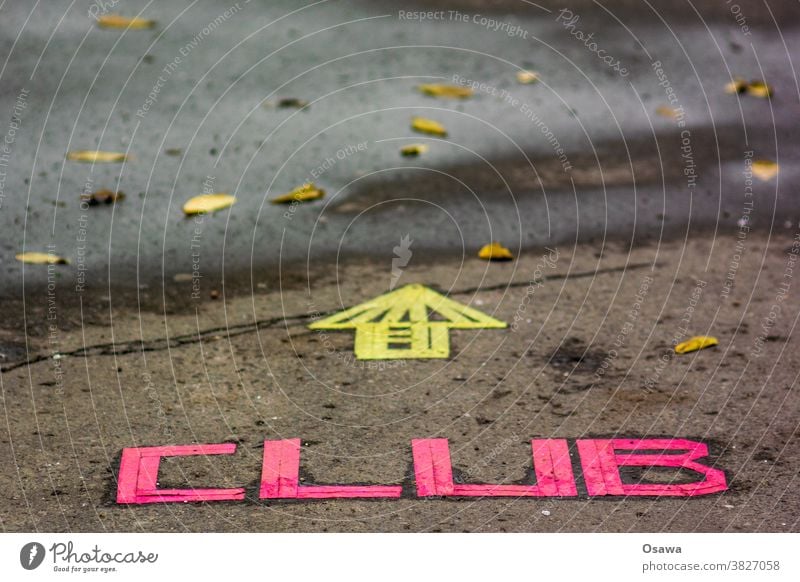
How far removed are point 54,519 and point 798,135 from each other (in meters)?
3.98

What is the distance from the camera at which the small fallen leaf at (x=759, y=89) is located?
19.6 feet

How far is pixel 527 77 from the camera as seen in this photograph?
19.6ft

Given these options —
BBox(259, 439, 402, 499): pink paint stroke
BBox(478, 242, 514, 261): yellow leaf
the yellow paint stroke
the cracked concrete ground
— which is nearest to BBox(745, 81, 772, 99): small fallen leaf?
the cracked concrete ground

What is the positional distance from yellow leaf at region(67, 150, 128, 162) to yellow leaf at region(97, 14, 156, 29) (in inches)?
56.3

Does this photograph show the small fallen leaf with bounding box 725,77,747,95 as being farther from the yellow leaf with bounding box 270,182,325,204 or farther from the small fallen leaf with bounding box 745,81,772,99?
the yellow leaf with bounding box 270,182,325,204

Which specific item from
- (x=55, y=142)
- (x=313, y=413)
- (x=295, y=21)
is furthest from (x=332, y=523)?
(x=295, y=21)

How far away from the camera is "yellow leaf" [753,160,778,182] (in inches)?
205

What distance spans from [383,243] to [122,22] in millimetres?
2649

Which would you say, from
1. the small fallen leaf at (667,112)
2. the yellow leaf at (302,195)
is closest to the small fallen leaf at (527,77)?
the small fallen leaf at (667,112)

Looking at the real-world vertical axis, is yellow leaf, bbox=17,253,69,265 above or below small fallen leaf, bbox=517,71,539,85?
below

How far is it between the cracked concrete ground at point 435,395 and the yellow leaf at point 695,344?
0.13 ft

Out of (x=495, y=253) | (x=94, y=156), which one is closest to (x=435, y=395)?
(x=495, y=253)

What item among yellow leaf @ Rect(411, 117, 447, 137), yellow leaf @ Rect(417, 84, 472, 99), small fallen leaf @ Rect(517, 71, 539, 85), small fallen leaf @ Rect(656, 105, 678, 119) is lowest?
yellow leaf @ Rect(411, 117, 447, 137)

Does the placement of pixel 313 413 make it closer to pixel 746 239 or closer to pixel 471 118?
pixel 746 239
